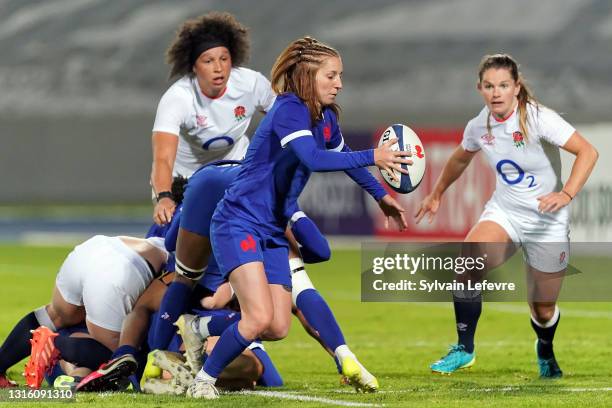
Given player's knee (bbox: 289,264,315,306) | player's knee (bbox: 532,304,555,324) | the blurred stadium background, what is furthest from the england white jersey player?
the blurred stadium background

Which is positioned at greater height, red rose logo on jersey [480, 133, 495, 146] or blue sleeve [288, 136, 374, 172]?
red rose logo on jersey [480, 133, 495, 146]

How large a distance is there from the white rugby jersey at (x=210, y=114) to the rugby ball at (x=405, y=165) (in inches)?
94.2

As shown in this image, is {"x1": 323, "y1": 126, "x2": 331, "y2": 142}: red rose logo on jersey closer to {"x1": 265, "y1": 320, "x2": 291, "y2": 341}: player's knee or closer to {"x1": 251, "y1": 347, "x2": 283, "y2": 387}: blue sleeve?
{"x1": 265, "y1": 320, "x2": 291, "y2": 341}: player's knee

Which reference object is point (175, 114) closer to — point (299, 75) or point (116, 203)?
point (299, 75)

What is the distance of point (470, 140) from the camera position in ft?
27.0

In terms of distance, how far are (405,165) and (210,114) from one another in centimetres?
258

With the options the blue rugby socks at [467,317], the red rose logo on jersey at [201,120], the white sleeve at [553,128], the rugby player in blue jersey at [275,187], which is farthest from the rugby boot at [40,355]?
the white sleeve at [553,128]

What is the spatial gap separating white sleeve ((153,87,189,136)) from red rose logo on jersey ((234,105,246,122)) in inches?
14.1

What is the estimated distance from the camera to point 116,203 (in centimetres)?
3009

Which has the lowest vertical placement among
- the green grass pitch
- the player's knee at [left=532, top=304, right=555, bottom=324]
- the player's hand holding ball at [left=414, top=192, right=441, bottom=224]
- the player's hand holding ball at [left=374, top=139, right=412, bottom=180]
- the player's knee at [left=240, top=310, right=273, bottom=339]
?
the green grass pitch

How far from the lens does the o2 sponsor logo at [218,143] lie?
8.88 meters

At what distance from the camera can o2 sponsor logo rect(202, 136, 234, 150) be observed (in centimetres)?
888

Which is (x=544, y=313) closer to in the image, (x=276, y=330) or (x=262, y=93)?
(x=276, y=330)

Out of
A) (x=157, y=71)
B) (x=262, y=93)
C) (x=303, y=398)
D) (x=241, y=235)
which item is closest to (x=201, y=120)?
(x=262, y=93)
